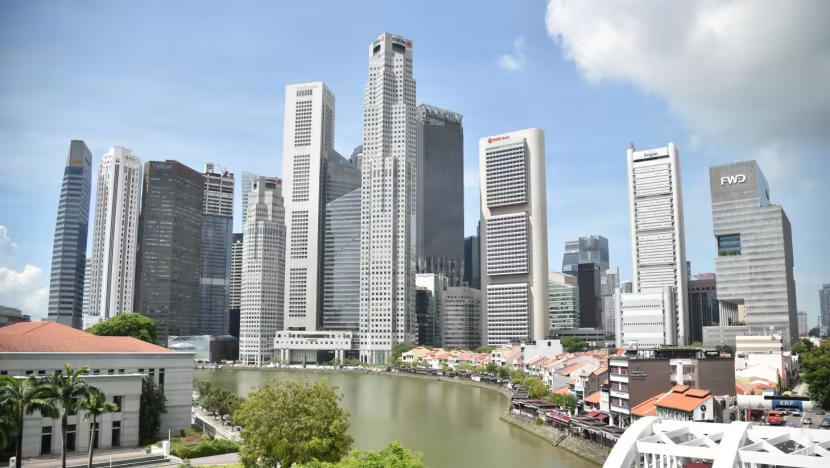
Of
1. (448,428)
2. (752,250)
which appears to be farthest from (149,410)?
(752,250)

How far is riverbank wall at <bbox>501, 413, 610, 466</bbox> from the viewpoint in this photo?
3372 centimetres

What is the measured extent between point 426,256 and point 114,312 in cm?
8397

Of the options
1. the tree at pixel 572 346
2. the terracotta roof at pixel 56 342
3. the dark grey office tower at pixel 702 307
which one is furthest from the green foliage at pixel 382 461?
the dark grey office tower at pixel 702 307

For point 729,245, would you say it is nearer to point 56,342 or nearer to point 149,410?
point 149,410

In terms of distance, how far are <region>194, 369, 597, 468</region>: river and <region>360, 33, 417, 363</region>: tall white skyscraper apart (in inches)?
1926

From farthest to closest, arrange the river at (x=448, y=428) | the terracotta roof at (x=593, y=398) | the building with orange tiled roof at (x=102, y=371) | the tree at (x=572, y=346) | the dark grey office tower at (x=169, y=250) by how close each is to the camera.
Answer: the dark grey office tower at (x=169, y=250) → the tree at (x=572, y=346) → the terracotta roof at (x=593, y=398) → the river at (x=448, y=428) → the building with orange tiled roof at (x=102, y=371)

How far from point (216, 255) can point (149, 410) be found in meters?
147

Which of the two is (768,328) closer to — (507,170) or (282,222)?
(507,170)

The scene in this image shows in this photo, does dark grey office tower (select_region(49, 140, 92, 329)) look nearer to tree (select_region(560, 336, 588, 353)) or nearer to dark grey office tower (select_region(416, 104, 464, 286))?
dark grey office tower (select_region(416, 104, 464, 286))

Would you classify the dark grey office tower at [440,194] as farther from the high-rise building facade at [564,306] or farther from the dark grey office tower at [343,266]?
the dark grey office tower at [343,266]

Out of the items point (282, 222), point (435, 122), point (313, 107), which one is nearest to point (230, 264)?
point (282, 222)

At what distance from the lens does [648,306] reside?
115750mm

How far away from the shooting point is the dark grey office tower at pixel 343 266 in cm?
13638

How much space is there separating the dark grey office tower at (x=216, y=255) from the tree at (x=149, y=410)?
129786 mm
